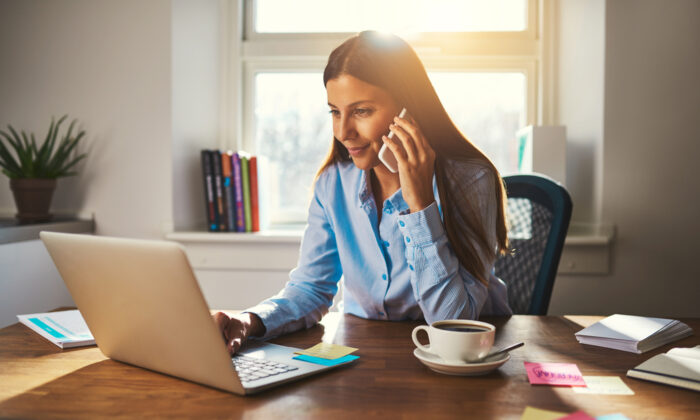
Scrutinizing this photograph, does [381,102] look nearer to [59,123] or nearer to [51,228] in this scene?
[51,228]

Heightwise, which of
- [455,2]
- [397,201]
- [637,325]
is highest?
[455,2]

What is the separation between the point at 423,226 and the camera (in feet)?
3.96

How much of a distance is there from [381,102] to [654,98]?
1.48 m

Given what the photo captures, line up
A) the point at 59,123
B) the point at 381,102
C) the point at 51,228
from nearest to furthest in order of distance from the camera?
the point at 381,102
the point at 51,228
the point at 59,123

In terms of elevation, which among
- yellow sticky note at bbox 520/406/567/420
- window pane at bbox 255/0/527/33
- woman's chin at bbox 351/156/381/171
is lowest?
yellow sticky note at bbox 520/406/567/420

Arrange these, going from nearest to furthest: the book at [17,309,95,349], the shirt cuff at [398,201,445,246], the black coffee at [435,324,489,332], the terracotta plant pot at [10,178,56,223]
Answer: the black coffee at [435,324,489,332] < the book at [17,309,95,349] < the shirt cuff at [398,201,445,246] < the terracotta plant pot at [10,178,56,223]

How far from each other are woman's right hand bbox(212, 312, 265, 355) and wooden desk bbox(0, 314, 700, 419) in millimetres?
151

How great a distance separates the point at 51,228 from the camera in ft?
7.16

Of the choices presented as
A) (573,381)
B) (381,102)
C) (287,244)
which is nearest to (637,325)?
(573,381)

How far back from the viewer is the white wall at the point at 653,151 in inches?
89.0

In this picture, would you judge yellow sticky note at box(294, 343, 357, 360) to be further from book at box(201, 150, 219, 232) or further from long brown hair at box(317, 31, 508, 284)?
book at box(201, 150, 219, 232)

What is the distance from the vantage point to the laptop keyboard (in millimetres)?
823

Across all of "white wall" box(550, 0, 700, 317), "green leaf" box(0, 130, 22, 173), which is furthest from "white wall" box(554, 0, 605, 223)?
"green leaf" box(0, 130, 22, 173)

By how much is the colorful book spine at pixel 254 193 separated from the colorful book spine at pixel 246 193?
13mm
